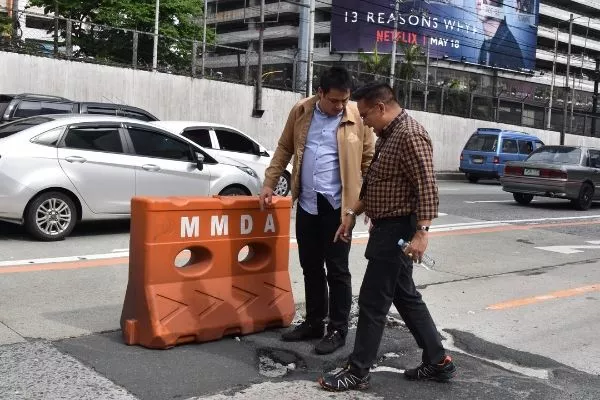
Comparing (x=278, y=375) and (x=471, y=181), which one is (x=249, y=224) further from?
(x=471, y=181)

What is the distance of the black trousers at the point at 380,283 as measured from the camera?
411 cm

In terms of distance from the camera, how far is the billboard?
234ft

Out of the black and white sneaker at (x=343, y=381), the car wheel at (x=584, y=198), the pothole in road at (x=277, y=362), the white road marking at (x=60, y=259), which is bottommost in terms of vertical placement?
the pothole in road at (x=277, y=362)

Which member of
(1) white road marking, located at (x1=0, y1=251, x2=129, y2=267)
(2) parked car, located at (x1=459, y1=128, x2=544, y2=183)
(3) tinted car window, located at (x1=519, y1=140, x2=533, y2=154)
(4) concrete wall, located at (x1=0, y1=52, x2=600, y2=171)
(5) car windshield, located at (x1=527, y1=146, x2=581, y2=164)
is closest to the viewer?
(1) white road marking, located at (x1=0, y1=251, x2=129, y2=267)

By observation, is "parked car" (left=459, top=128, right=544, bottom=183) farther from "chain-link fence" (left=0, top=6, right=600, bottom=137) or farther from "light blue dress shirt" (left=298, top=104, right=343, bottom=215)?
"light blue dress shirt" (left=298, top=104, right=343, bottom=215)

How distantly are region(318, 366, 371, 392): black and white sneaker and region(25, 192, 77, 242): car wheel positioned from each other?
5635mm

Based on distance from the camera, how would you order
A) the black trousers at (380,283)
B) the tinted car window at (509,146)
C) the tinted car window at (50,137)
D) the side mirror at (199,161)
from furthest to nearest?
the tinted car window at (509,146), the side mirror at (199,161), the tinted car window at (50,137), the black trousers at (380,283)

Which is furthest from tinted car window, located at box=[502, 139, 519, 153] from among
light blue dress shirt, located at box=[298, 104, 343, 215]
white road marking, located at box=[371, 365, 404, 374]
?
white road marking, located at box=[371, 365, 404, 374]

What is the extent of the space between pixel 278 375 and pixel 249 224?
1144mm

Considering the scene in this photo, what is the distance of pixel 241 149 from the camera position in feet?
44.4

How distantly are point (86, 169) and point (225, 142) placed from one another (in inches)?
176

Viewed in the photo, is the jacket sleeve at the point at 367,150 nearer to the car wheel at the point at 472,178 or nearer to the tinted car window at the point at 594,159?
the tinted car window at the point at 594,159

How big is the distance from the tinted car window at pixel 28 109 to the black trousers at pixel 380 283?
454 inches

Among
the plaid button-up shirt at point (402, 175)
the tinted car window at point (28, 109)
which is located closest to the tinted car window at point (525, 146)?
the tinted car window at point (28, 109)
